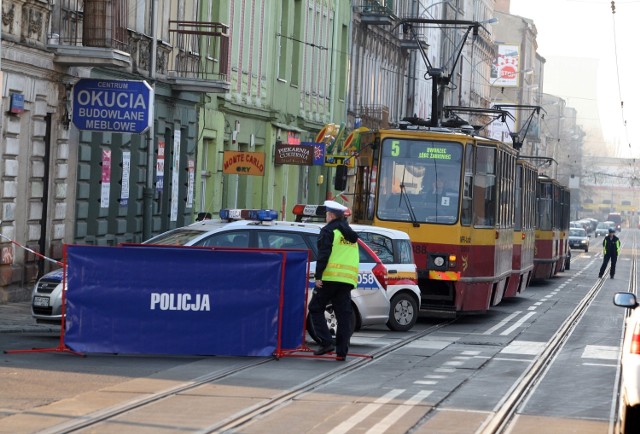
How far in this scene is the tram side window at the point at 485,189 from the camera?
89.2 ft

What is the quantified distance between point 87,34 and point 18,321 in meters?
7.09

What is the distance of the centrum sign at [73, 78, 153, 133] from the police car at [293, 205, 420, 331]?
494 centimetres

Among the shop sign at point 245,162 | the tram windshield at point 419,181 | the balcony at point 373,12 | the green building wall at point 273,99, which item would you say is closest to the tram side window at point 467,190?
the tram windshield at point 419,181

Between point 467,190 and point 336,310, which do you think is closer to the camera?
point 336,310

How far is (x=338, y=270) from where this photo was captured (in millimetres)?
17703

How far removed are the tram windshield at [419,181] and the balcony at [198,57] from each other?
323 inches

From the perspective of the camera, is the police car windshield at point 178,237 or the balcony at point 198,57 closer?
the police car windshield at point 178,237

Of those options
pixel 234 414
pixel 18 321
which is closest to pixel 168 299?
pixel 234 414

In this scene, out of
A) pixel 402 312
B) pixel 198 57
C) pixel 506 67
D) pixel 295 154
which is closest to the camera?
pixel 402 312

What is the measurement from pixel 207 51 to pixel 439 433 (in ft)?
86.2

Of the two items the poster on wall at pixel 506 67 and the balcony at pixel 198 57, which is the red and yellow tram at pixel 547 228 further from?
the poster on wall at pixel 506 67

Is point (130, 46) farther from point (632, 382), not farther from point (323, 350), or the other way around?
point (632, 382)

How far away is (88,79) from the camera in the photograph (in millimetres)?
27812

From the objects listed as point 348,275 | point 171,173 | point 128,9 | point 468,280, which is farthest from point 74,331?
point 171,173
